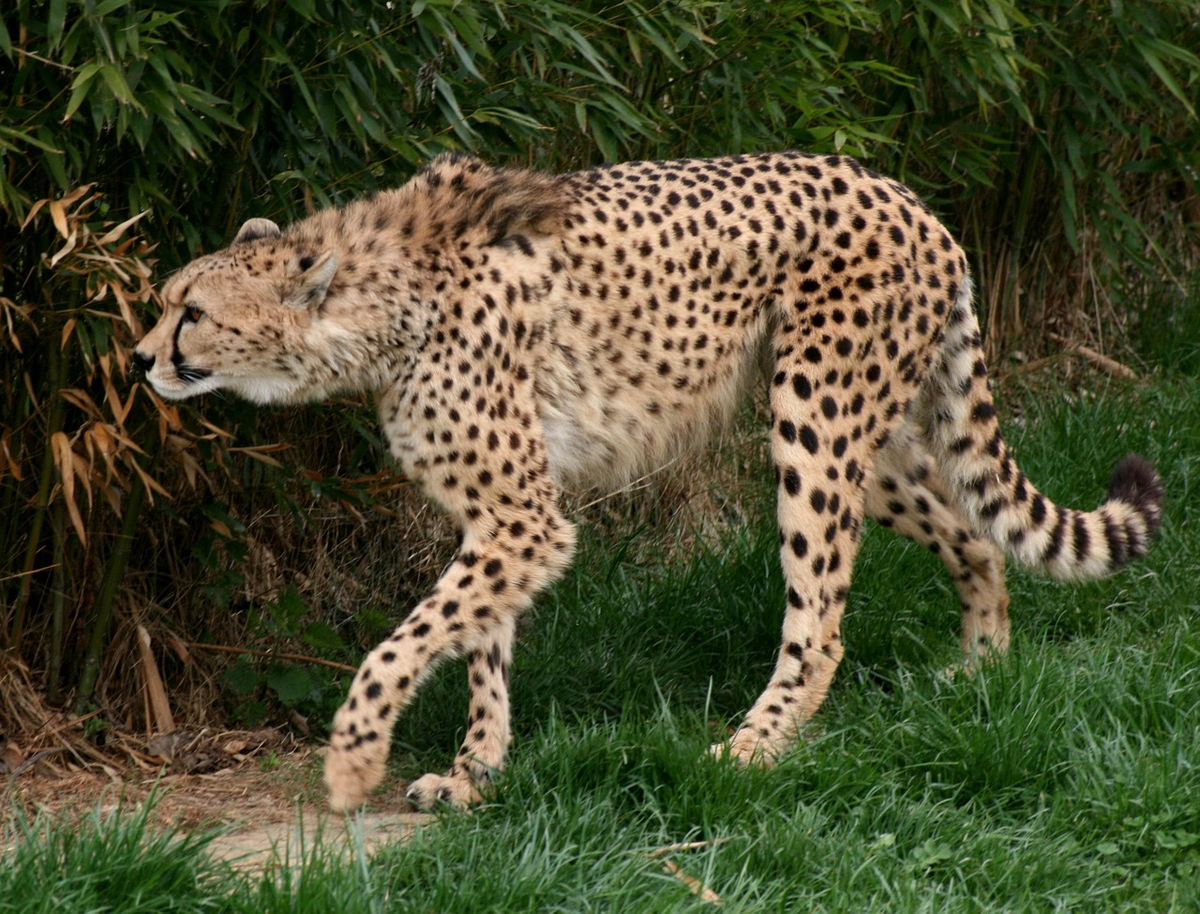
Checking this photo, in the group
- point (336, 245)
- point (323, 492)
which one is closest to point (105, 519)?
point (323, 492)

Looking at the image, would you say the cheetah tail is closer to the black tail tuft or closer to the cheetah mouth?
the black tail tuft

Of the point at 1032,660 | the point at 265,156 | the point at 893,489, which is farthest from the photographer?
the point at 893,489

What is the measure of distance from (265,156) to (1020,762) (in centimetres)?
245

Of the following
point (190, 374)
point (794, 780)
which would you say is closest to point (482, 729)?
point (794, 780)

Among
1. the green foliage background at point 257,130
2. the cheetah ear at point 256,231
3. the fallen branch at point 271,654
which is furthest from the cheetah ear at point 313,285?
the fallen branch at point 271,654

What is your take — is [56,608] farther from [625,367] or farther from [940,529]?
[940,529]

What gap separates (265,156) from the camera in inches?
163

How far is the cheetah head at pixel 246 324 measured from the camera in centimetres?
377

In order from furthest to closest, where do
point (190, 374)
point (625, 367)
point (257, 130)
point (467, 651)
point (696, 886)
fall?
point (625, 367)
point (257, 130)
point (467, 651)
point (190, 374)
point (696, 886)

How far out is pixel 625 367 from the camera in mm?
4156

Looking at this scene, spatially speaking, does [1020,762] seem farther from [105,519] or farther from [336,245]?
[105,519]

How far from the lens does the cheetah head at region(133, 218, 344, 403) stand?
3.77m

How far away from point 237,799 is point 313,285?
132cm

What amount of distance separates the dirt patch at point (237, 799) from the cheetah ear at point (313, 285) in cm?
117
